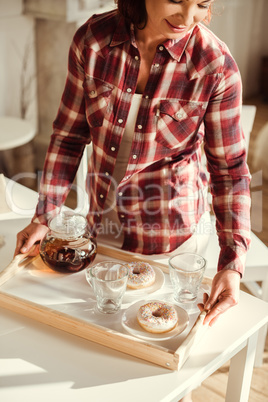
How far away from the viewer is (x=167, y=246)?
5.26 ft

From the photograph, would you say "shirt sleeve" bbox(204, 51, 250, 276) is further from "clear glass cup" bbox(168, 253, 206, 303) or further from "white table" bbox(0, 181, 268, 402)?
"white table" bbox(0, 181, 268, 402)

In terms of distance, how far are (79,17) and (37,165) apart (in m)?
1.06

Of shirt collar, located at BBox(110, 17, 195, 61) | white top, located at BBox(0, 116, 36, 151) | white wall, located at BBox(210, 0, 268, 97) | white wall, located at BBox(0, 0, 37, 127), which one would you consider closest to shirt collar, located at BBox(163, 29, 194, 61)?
shirt collar, located at BBox(110, 17, 195, 61)

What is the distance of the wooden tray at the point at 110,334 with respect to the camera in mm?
1111

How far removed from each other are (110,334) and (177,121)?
601mm

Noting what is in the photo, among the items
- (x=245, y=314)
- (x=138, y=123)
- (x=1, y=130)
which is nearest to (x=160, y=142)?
(x=138, y=123)

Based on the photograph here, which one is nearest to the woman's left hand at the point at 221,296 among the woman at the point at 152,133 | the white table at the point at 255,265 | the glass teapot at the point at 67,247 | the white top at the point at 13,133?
the woman at the point at 152,133

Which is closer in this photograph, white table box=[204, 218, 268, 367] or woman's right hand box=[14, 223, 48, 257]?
woman's right hand box=[14, 223, 48, 257]

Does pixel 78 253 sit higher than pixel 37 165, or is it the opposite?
pixel 78 253

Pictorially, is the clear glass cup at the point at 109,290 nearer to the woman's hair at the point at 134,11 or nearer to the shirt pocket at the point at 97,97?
the shirt pocket at the point at 97,97

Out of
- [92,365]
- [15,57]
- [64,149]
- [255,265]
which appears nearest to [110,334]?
[92,365]

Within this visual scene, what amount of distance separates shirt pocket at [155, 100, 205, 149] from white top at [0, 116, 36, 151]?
5.71 ft

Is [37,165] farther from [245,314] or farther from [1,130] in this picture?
[245,314]

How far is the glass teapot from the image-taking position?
1359mm
